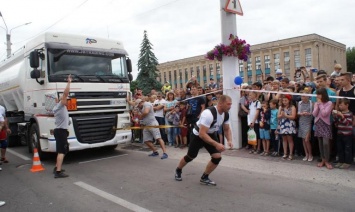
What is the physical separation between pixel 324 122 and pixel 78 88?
243 inches

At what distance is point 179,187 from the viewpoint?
5.82m

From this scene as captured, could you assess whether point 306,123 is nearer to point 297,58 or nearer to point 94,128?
point 94,128

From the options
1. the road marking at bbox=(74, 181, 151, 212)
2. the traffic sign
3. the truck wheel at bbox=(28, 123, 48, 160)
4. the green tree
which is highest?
the green tree

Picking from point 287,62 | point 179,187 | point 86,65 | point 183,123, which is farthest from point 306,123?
point 287,62

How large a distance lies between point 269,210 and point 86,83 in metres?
5.91

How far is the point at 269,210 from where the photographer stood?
14.8ft

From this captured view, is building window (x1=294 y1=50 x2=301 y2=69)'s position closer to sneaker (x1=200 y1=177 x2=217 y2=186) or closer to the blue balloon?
the blue balloon

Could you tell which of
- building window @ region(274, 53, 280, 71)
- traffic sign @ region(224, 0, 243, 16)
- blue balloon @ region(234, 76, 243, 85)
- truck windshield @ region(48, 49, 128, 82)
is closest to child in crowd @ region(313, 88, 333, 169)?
blue balloon @ region(234, 76, 243, 85)

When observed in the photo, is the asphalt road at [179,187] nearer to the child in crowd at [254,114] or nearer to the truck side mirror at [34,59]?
the child in crowd at [254,114]

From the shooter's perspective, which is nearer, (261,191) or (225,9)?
(261,191)

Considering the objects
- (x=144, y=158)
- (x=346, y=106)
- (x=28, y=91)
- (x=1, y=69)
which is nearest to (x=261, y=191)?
(x=346, y=106)

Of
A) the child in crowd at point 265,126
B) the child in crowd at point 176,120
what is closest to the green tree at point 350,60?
the child in crowd at point 176,120

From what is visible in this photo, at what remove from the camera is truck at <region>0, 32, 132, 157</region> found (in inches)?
324

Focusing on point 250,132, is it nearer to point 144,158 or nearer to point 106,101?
point 144,158
